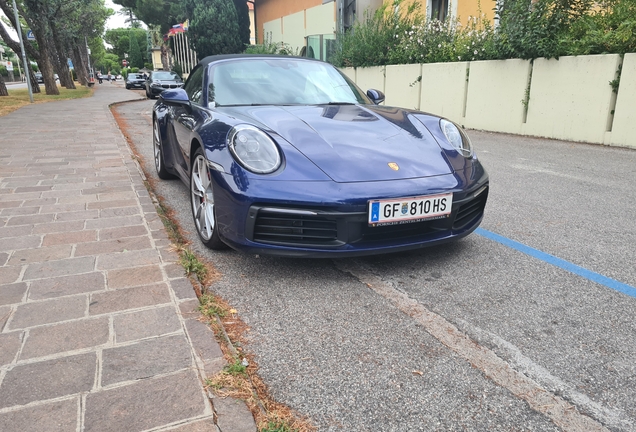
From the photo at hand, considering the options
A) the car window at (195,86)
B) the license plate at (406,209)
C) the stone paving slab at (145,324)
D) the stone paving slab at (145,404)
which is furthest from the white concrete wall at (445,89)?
the stone paving slab at (145,404)

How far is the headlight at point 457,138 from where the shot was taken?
3.10 m

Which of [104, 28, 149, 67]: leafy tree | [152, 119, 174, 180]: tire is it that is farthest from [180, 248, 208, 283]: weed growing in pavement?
[104, 28, 149, 67]: leafy tree

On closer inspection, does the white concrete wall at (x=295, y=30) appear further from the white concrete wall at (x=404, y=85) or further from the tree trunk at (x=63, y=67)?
the tree trunk at (x=63, y=67)

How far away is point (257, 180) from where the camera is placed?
2549 millimetres

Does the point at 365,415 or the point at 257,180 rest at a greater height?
the point at 257,180

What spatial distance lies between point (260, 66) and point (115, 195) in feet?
5.78

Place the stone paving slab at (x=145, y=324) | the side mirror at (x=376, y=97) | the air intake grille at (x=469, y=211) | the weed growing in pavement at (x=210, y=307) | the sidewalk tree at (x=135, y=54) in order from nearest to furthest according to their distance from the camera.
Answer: the stone paving slab at (x=145, y=324) → the weed growing in pavement at (x=210, y=307) → the air intake grille at (x=469, y=211) → the side mirror at (x=376, y=97) → the sidewalk tree at (x=135, y=54)

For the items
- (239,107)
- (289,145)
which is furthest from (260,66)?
(289,145)

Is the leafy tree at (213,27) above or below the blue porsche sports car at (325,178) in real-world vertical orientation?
above

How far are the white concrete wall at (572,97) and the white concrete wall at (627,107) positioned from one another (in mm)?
189

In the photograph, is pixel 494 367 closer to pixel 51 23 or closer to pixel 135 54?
pixel 51 23

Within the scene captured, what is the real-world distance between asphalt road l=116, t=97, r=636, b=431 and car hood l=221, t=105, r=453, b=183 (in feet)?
1.92

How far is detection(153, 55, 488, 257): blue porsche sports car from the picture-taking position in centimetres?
250

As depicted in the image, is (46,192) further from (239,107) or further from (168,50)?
(168,50)
